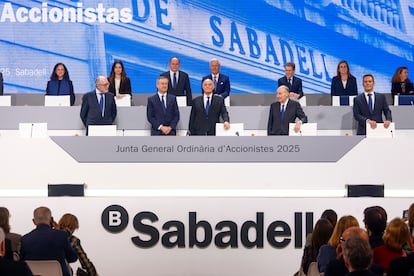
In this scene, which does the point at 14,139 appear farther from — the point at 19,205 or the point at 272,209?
the point at 272,209

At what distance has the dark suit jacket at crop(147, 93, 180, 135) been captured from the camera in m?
11.9

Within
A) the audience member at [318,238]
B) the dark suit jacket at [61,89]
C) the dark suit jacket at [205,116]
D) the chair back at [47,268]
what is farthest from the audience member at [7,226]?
the dark suit jacket at [61,89]

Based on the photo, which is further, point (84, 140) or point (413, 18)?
point (413, 18)

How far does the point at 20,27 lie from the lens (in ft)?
→ 52.5

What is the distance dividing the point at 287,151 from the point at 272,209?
30.1 inches

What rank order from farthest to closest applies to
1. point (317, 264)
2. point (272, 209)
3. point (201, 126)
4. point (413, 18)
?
point (413, 18) < point (201, 126) < point (272, 209) < point (317, 264)

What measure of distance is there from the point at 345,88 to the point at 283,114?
224 cm

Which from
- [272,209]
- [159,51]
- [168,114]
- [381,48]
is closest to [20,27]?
[159,51]

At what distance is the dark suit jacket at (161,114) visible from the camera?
1189 centimetres

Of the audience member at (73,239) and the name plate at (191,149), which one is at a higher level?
the name plate at (191,149)

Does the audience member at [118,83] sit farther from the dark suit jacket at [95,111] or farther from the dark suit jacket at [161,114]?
the dark suit jacket at [161,114]

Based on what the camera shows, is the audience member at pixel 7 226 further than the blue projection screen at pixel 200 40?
No

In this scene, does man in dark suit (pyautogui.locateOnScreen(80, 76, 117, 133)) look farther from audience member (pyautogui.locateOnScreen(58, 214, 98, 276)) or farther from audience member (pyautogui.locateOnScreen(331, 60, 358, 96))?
audience member (pyautogui.locateOnScreen(58, 214, 98, 276))

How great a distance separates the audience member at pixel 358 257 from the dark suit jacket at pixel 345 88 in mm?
8366
